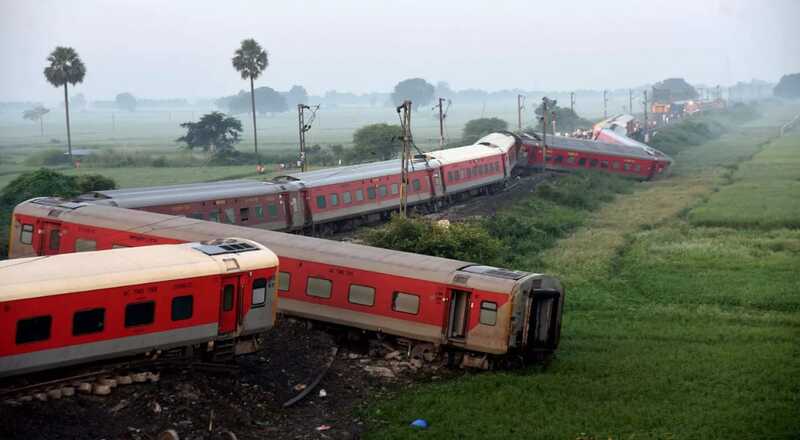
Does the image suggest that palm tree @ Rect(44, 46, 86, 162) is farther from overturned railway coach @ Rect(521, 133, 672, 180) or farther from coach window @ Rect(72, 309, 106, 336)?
coach window @ Rect(72, 309, 106, 336)

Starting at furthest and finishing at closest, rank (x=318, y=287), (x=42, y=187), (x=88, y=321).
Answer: (x=42, y=187)
(x=318, y=287)
(x=88, y=321)

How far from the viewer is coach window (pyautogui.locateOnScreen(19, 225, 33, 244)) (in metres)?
29.7

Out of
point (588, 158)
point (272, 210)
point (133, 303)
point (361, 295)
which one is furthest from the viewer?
point (588, 158)

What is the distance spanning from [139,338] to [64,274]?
2142 millimetres

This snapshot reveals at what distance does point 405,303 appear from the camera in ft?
75.2

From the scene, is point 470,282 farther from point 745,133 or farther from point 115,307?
point 745,133

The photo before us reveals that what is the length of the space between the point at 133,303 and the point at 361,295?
6680mm

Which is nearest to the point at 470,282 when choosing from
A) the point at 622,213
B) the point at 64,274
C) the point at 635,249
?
the point at 64,274

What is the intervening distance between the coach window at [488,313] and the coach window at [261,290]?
5.28 meters

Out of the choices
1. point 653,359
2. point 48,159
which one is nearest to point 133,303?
point 653,359

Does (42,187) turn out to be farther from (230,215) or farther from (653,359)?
(653,359)

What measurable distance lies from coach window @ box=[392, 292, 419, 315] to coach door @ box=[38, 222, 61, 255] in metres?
12.9

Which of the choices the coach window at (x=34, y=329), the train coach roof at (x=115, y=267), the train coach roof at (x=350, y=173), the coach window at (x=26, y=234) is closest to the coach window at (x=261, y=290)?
the train coach roof at (x=115, y=267)

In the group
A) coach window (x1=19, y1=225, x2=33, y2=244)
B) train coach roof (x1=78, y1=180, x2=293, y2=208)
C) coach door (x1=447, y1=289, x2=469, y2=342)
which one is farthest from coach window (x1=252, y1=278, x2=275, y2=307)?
train coach roof (x1=78, y1=180, x2=293, y2=208)
